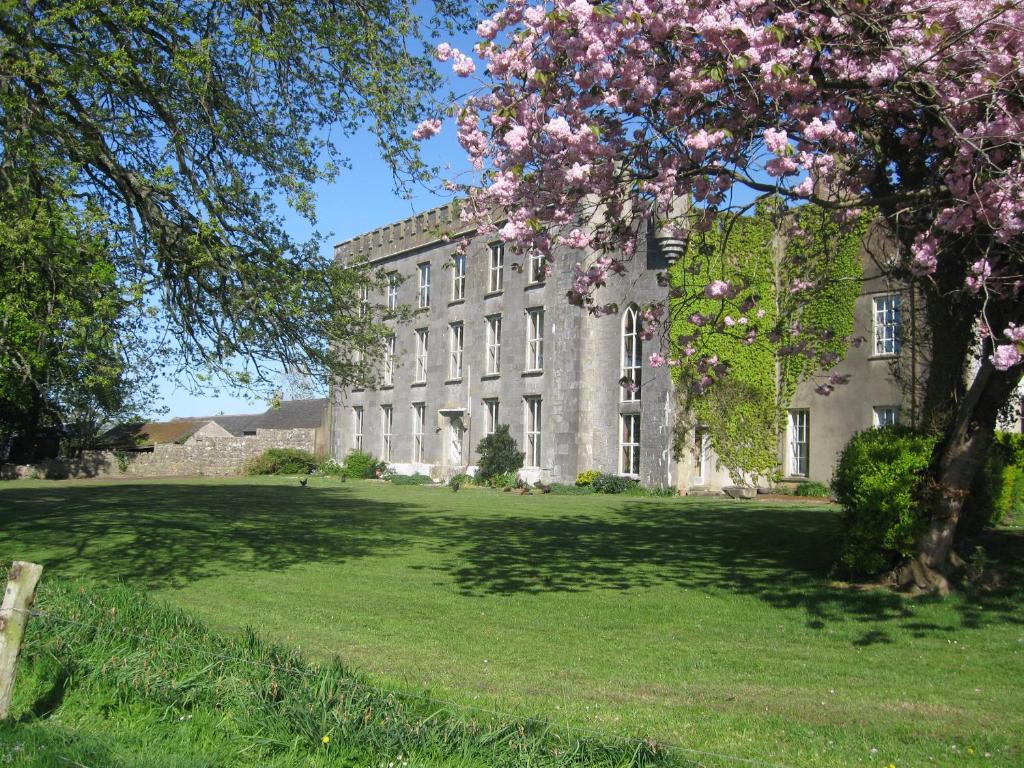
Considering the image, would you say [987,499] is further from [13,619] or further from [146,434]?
[146,434]

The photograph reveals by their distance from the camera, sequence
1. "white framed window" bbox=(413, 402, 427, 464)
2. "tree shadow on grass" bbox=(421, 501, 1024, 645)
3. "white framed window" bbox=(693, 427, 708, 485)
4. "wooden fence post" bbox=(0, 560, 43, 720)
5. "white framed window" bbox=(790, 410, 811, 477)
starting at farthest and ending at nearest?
1. "white framed window" bbox=(413, 402, 427, 464)
2. "white framed window" bbox=(693, 427, 708, 485)
3. "white framed window" bbox=(790, 410, 811, 477)
4. "tree shadow on grass" bbox=(421, 501, 1024, 645)
5. "wooden fence post" bbox=(0, 560, 43, 720)

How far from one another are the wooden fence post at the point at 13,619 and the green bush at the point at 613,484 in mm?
23572

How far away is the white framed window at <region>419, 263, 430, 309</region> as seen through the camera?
38.4 m

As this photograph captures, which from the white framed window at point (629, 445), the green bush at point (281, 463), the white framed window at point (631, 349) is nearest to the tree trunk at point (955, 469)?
the white framed window at point (631, 349)

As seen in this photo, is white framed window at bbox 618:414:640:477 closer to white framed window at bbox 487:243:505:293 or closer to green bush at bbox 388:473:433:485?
white framed window at bbox 487:243:505:293

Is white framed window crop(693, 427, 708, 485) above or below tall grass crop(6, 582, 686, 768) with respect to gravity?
above

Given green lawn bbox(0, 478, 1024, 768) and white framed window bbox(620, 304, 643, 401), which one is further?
white framed window bbox(620, 304, 643, 401)

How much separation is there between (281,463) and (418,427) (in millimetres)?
8558

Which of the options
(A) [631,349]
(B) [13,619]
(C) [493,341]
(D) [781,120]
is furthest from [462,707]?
(C) [493,341]

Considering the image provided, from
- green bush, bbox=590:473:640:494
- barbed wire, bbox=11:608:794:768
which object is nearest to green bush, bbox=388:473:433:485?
green bush, bbox=590:473:640:494

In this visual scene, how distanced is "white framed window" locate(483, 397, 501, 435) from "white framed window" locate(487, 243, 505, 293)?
4010 mm

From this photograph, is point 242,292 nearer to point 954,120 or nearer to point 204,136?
point 204,136

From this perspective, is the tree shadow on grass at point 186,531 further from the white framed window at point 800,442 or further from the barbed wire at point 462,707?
the white framed window at point 800,442

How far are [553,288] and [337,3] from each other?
721 inches
